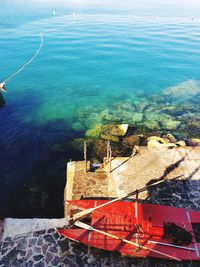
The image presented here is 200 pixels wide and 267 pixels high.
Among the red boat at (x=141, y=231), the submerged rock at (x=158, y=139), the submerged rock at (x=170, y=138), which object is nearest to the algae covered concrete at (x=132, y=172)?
the red boat at (x=141, y=231)

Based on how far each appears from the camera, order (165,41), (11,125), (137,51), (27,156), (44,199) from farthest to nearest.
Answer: (165,41) < (137,51) < (11,125) < (27,156) < (44,199)

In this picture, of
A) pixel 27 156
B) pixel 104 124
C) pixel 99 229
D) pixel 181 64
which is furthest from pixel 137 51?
pixel 99 229

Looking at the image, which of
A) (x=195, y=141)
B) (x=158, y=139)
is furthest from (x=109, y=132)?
(x=195, y=141)

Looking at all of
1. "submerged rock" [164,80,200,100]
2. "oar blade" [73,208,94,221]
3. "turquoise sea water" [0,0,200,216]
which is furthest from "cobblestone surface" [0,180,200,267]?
"submerged rock" [164,80,200,100]

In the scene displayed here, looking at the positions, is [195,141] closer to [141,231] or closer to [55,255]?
[141,231]

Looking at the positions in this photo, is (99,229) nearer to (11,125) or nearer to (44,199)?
(44,199)

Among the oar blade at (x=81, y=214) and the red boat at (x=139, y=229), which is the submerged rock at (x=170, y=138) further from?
the oar blade at (x=81, y=214)
